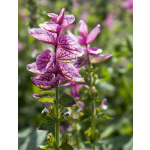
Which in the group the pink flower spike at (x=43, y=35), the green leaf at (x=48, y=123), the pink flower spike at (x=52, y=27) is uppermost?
the pink flower spike at (x=52, y=27)

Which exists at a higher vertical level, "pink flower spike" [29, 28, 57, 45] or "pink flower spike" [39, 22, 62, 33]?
"pink flower spike" [39, 22, 62, 33]

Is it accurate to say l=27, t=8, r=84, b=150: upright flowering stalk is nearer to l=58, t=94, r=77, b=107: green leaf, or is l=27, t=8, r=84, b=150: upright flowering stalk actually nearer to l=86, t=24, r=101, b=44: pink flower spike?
l=58, t=94, r=77, b=107: green leaf

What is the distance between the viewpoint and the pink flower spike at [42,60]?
0.52 metres

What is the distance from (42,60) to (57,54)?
0.04 m

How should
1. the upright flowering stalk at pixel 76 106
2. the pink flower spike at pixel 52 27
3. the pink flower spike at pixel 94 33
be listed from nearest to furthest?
the pink flower spike at pixel 52 27 → the pink flower spike at pixel 94 33 → the upright flowering stalk at pixel 76 106

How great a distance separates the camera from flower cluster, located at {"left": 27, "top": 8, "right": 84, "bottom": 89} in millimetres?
514

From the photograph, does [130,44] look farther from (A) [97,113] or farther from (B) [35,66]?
(B) [35,66]

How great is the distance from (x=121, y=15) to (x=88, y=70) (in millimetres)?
2043

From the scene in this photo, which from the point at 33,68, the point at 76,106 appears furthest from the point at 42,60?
the point at 76,106

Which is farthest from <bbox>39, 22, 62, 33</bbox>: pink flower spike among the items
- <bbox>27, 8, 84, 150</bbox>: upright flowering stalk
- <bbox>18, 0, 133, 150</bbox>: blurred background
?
<bbox>18, 0, 133, 150</bbox>: blurred background

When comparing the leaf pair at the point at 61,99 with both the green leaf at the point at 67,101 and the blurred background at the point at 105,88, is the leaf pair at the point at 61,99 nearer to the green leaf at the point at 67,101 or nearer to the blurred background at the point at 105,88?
the green leaf at the point at 67,101

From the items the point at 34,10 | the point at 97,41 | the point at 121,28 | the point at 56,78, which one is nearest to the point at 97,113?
the point at 56,78

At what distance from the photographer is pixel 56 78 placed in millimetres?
526

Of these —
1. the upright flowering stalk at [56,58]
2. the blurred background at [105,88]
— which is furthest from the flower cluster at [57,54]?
the blurred background at [105,88]
